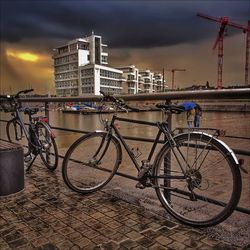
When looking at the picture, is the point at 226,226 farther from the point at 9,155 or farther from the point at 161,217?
the point at 9,155

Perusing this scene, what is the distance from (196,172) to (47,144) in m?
2.89

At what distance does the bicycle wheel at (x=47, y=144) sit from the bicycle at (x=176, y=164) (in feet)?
3.69

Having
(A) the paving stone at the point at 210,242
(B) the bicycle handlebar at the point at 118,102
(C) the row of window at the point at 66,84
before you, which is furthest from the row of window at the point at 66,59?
(A) the paving stone at the point at 210,242

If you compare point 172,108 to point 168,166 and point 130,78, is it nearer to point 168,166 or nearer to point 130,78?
point 168,166

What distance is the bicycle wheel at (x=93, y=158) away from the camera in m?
3.79

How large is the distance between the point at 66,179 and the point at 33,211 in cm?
63

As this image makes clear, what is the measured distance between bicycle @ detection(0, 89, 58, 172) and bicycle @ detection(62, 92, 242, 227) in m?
1.22

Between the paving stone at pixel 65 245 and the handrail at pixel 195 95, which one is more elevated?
the handrail at pixel 195 95

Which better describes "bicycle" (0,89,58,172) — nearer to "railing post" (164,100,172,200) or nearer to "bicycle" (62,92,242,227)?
"bicycle" (62,92,242,227)

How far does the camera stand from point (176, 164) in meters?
3.04

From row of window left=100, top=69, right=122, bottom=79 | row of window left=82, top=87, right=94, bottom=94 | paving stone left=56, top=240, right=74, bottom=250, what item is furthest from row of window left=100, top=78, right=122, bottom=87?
paving stone left=56, top=240, right=74, bottom=250

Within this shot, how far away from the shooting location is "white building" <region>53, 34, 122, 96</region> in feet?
412

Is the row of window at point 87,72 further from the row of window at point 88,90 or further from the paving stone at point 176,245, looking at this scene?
the paving stone at point 176,245

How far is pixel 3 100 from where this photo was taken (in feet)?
19.1
